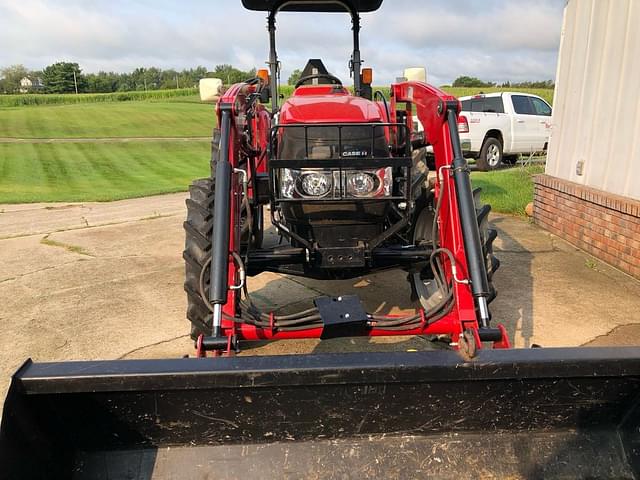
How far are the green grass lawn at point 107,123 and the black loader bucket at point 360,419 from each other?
27681 millimetres

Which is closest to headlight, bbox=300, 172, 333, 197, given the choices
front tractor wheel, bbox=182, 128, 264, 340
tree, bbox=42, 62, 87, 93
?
front tractor wheel, bbox=182, 128, 264, 340

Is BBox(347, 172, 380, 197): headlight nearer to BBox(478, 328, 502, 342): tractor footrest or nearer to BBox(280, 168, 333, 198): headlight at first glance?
BBox(280, 168, 333, 198): headlight

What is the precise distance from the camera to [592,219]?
5941mm

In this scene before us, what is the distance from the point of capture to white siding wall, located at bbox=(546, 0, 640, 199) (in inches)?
211

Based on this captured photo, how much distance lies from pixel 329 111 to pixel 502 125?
36.2ft

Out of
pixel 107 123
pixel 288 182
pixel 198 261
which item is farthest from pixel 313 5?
pixel 107 123

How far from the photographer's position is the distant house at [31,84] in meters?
112

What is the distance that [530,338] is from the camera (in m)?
4.02

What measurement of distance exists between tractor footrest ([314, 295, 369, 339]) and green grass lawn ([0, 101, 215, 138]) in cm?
2734

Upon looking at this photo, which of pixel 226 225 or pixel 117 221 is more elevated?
pixel 226 225

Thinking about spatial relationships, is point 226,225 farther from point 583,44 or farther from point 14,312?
point 583,44

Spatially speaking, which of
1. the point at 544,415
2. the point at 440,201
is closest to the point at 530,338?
the point at 440,201

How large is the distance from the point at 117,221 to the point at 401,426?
7351 mm

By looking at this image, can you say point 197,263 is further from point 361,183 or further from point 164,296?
point 164,296
